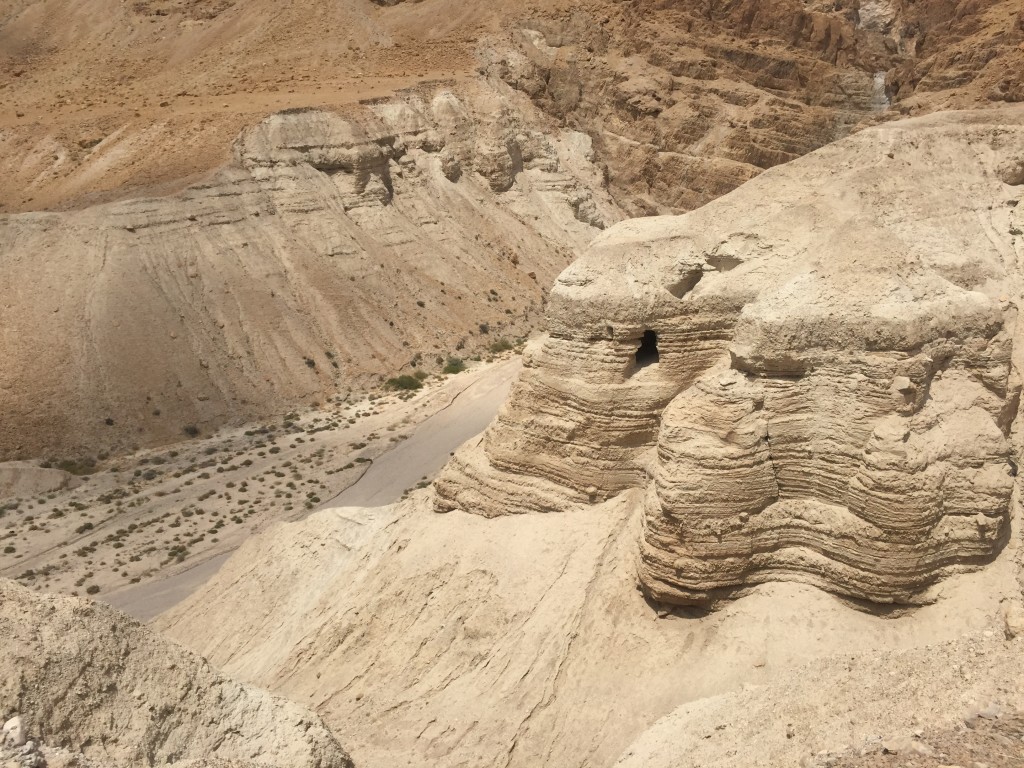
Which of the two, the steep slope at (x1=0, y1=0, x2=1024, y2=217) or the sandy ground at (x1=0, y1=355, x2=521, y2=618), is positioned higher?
the steep slope at (x1=0, y1=0, x2=1024, y2=217)

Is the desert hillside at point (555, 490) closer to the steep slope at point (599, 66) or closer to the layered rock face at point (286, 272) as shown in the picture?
the layered rock face at point (286, 272)

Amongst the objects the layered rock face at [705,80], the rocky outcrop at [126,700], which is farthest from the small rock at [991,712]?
the layered rock face at [705,80]

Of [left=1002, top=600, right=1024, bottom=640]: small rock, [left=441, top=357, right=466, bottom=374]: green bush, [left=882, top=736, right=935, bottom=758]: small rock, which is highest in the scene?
[left=882, top=736, right=935, bottom=758]: small rock

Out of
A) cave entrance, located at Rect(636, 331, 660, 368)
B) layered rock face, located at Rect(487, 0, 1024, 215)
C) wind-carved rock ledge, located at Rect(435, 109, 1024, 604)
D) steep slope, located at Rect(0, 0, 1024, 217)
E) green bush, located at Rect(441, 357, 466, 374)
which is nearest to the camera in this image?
wind-carved rock ledge, located at Rect(435, 109, 1024, 604)

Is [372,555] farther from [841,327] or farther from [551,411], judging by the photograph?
[841,327]

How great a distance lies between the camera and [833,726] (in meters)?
8.98

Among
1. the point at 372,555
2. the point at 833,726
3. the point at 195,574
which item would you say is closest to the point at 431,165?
the point at 195,574

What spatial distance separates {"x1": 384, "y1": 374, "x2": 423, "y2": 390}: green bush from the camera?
37.9m

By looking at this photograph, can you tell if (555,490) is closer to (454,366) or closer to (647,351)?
(647,351)

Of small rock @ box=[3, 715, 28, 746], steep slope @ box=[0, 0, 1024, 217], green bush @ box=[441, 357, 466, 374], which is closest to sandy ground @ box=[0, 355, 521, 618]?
green bush @ box=[441, 357, 466, 374]

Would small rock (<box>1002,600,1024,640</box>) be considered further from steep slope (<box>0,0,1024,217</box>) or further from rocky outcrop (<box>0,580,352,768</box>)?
steep slope (<box>0,0,1024,217</box>)

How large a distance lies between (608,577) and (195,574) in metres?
13.6

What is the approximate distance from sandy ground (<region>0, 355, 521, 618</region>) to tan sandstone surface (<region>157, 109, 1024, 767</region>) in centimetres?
874

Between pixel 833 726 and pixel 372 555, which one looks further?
pixel 372 555
